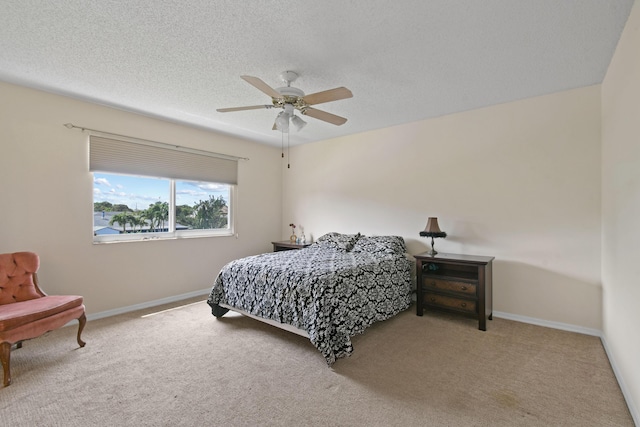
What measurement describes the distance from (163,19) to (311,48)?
1015 mm

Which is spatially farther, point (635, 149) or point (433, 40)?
point (433, 40)

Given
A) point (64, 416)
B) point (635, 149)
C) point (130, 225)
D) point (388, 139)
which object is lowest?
point (64, 416)

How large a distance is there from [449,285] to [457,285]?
86mm

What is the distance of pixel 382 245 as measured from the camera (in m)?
3.85

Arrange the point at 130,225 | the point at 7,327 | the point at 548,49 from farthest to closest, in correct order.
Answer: the point at 130,225, the point at 548,49, the point at 7,327

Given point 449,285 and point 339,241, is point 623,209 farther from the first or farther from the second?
point 339,241

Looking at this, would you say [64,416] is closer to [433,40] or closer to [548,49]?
[433,40]

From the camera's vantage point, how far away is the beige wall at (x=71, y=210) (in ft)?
9.63

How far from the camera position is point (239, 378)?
2.20 m

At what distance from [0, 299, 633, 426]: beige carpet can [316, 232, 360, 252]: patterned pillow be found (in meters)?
1.26

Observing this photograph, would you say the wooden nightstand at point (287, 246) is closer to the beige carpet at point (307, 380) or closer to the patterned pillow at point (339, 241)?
the patterned pillow at point (339, 241)

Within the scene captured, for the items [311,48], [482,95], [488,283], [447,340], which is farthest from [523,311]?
[311,48]

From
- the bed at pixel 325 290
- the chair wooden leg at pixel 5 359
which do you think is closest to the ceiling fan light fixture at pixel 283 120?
the bed at pixel 325 290

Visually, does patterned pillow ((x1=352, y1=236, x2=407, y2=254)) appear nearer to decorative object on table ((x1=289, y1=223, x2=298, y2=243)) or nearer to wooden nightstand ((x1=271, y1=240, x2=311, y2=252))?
wooden nightstand ((x1=271, y1=240, x2=311, y2=252))
